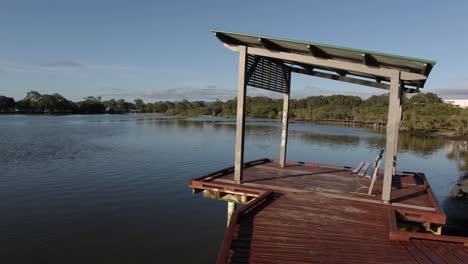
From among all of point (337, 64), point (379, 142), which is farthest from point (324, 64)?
point (379, 142)

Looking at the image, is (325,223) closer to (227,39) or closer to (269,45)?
(269,45)

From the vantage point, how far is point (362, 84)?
377 inches

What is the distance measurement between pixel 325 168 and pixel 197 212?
483 centimetres

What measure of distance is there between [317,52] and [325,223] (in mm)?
3628

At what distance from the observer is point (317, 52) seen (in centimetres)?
705

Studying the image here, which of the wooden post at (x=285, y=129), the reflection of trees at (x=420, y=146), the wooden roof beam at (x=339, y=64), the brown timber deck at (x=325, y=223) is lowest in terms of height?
the reflection of trees at (x=420, y=146)

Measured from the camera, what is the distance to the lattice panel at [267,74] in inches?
328

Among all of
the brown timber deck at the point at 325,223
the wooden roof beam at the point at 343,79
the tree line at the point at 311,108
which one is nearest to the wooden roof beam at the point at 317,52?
the wooden roof beam at the point at 343,79

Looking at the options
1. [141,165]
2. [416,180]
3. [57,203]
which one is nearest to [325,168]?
[416,180]

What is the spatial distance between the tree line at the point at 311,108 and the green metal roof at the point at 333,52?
61.5 meters

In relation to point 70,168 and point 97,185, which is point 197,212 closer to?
point 97,185

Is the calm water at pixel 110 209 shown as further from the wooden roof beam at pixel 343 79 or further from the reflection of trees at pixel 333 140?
the reflection of trees at pixel 333 140

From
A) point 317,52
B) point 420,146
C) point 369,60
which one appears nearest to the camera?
point 369,60

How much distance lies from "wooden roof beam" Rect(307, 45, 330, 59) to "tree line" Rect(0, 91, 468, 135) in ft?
203
